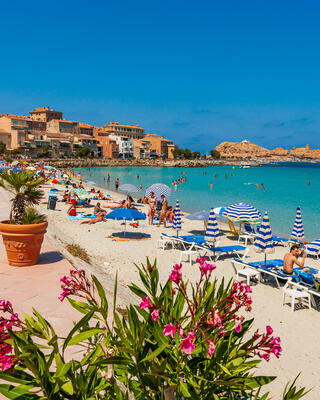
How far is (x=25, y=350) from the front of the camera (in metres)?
1.79

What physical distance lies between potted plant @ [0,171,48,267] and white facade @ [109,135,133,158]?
361 ft

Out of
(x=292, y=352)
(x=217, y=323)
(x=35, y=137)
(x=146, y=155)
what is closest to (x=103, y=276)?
(x=292, y=352)

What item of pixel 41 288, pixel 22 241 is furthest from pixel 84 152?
pixel 41 288

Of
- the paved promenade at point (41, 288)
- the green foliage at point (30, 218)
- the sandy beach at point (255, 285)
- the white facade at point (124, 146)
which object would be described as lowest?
the sandy beach at point (255, 285)

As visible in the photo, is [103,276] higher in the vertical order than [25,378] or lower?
lower

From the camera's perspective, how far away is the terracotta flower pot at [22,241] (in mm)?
6988

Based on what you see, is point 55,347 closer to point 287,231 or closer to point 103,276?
point 103,276

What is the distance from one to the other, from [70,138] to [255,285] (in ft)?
329

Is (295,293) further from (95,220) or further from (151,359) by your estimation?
(95,220)

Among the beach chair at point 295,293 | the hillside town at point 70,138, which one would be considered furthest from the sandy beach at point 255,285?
the hillside town at point 70,138

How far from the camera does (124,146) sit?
116 m

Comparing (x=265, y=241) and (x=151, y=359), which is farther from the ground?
(x=151, y=359)

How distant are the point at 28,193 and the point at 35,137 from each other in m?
94.9

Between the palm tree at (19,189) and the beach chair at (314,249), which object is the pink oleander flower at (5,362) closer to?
the palm tree at (19,189)
